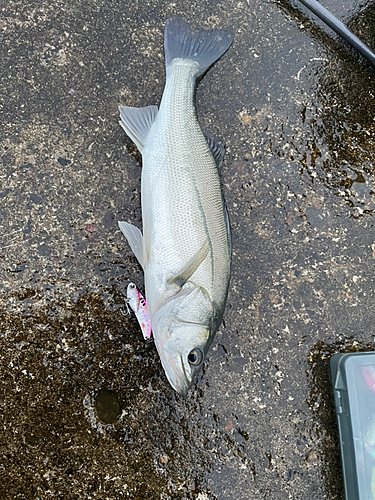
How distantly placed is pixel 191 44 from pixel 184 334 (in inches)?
80.3

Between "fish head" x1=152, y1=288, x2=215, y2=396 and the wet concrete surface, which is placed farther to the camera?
the wet concrete surface

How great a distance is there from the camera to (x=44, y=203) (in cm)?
249

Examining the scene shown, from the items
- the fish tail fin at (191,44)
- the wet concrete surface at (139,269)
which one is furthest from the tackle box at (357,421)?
the fish tail fin at (191,44)

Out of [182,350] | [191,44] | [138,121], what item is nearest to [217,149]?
[138,121]

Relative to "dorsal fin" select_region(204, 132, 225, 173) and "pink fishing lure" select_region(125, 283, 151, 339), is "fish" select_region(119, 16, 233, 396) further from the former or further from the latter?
"pink fishing lure" select_region(125, 283, 151, 339)

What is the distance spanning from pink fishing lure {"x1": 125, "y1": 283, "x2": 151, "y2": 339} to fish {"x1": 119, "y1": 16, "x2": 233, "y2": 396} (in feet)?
0.73

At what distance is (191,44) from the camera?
2.56 metres

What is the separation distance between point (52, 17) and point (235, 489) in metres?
3.59

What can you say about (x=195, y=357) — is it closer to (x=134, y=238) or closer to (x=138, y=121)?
(x=134, y=238)

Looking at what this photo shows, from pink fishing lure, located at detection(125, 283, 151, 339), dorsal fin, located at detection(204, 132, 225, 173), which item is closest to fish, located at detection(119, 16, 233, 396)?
dorsal fin, located at detection(204, 132, 225, 173)

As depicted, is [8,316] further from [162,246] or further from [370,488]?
[370,488]

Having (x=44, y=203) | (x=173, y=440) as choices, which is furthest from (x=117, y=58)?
(x=173, y=440)

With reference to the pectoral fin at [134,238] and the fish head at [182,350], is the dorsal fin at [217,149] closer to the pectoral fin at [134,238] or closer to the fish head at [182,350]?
the pectoral fin at [134,238]

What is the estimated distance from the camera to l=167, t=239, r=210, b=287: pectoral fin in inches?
83.3
